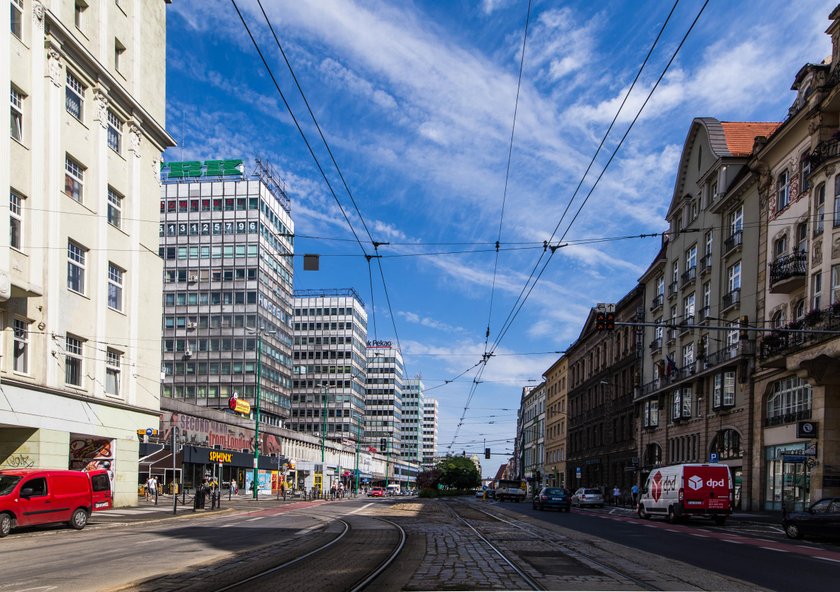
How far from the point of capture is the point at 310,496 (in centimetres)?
6331

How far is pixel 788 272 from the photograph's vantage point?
37031 mm

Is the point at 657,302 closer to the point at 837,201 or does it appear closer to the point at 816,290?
the point at 816,290

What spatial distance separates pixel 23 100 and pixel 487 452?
6814 cm

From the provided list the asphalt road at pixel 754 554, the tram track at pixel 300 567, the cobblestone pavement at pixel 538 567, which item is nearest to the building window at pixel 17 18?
the tram track at pixel 300 567

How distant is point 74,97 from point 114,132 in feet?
12.4

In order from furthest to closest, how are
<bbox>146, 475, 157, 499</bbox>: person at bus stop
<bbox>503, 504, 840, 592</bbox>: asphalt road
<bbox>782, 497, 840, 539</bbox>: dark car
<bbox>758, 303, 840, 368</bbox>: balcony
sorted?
1. <bbox>146, 475, 157, 499</bbox>: person at bus stop
2. <bbox>758, 303, 840, 368</bbox>: balcony
3. <bbox>782, 497, 840, 539</bbox>: dark car
4. <bbox>503, 504, 840, 592</bbox>: asphalt road

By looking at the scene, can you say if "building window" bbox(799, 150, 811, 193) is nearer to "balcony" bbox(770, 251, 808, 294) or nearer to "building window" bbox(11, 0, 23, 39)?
"balcony" bbox(770, 251, 808, 294)

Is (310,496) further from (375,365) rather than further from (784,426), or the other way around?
(375,365)

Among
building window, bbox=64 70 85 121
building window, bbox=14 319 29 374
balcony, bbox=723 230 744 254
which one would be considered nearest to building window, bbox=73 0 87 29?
building window, bbox=64 70 85 121

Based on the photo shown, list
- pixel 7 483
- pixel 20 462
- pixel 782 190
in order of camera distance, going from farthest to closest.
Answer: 1. pixel 782 190
2. pixel 20 462
3. pixel 7 483

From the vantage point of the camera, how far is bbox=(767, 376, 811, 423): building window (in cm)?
3697

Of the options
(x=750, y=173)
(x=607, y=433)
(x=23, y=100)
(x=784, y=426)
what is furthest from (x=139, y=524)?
(x=607, y=433)

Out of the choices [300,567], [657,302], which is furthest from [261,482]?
[300,567]

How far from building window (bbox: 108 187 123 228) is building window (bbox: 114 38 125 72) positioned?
5415 millimetres
